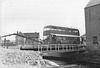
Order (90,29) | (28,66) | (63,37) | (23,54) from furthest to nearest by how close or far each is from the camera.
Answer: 1. (63,37)
2. (90,29)
3. (23,54)
4. (28,66)

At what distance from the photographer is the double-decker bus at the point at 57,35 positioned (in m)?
28.6

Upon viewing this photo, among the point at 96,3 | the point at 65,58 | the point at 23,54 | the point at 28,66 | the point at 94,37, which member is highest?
the point at 96,3

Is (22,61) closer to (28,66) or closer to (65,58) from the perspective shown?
(28,66)

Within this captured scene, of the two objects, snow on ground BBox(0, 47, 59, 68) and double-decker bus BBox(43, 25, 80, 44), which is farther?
double-decker bus BBox(43, 25, 80, 44)

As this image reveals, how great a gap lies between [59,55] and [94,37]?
8.91m

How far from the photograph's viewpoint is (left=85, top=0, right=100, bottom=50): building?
26.6 meters

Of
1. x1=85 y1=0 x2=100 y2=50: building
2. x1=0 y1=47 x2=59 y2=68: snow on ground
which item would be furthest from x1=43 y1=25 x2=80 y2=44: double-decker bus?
x1=0 y1=47 x2=59 y2=68: snow on ground

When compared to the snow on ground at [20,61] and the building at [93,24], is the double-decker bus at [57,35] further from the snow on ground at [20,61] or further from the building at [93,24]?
the snow on ground at [20,61]

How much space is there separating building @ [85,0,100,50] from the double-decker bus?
4847 millimetres

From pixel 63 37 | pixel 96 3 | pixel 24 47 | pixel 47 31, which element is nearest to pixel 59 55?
pixel 63 37

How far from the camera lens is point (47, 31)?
96.0ft

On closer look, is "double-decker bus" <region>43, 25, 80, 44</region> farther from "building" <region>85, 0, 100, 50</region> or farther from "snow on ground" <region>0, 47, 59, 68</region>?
"snow on ground" <region>0, 47, 59, 68</region>

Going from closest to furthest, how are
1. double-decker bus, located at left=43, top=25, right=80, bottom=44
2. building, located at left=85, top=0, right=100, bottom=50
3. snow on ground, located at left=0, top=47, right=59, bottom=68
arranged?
snow on ground, located at left=0, top=47, right=59, bottom=68
building, located at left=85, top=0, right=100, bottom=50
double-decker bus, located at left=43, top=25, right=80, bottom=44

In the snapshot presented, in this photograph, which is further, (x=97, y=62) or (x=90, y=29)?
(x=90, y=29)
